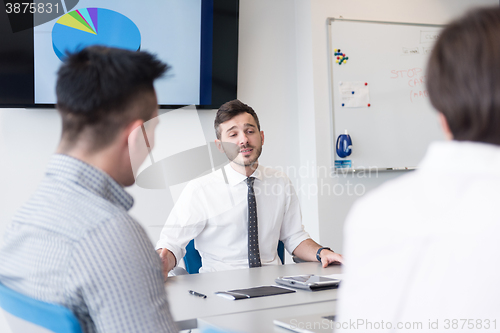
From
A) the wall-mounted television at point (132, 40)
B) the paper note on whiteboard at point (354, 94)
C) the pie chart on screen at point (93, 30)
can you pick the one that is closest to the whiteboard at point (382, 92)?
the paper note on whiteboard at point (354, 94)

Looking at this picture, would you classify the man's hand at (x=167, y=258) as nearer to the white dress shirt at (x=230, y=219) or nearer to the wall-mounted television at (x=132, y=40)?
the white dress shirt at (x=230, y=219)

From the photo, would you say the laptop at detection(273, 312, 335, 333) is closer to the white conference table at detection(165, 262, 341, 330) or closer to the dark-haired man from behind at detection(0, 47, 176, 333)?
the white conference table at detection(165, 262, 341, 330)

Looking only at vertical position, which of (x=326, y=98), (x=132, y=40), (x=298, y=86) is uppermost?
(x=132, y=40)

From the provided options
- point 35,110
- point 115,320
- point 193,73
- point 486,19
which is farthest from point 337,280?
point 35,110

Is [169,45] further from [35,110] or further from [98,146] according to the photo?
[98,146]

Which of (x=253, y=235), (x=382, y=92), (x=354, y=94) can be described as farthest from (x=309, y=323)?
(x=382, y=92)

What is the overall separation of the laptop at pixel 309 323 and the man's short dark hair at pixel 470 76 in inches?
22.9

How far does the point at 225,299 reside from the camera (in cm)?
138

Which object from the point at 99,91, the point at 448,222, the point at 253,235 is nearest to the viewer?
the point at 448,222

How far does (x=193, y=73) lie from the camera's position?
3.04 m

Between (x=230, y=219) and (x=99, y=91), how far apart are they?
1.41 m

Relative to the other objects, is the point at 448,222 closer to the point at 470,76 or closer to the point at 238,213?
the point at 470,76

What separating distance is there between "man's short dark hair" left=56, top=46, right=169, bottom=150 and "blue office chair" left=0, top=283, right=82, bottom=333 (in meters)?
0.30

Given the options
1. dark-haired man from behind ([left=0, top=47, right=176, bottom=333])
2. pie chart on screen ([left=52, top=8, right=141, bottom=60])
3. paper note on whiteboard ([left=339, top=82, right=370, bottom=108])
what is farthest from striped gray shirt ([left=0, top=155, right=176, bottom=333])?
paper note on whiteboard ([left=339, top=82, right=370, bottom=108])
